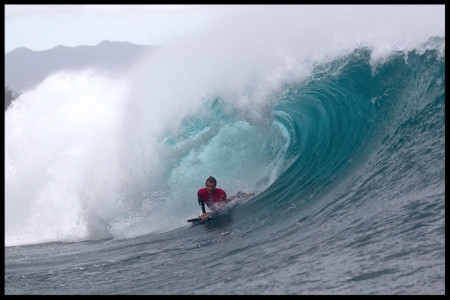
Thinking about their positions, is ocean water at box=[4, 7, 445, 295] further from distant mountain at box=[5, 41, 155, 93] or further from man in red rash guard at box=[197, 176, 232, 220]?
distant mountain at box=[5, 41, 155, 93]

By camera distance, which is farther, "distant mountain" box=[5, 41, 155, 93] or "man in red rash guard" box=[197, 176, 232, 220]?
"distant mountain" box=[5, 41, 155, 93]

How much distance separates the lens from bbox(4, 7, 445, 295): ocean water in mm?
7977

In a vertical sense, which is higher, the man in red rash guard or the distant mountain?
the distant mountain

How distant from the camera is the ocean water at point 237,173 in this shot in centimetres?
798

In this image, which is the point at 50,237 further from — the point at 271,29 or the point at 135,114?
the point at 271,29

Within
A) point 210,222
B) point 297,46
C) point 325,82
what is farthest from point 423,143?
point 297,46

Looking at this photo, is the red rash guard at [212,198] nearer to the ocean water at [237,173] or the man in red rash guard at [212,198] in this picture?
the man in red rash guard at [212,198]

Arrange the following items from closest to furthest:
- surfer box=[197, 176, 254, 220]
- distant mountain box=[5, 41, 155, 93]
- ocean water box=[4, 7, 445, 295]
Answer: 1. ocean water box=[4, 7, 445, 295]
2. surfer box=[197, 176, 254, 220]
3. distant mountain box=[5, 41, 155, 93]

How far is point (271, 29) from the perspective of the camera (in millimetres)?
17547

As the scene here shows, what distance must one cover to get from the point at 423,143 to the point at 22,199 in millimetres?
9150

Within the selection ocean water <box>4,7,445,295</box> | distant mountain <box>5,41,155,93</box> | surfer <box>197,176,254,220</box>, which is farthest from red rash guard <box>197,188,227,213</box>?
distant mountain <box>5,41,155,93</box>

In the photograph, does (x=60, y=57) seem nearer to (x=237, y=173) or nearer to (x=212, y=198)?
(x=237, y=173)

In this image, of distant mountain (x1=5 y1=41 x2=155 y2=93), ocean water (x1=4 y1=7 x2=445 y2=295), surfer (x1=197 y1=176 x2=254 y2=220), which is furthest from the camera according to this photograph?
distant mountain (x1=5 y1=41 x2=155 y2=93)

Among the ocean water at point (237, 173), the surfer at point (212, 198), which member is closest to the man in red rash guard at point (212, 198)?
the surfer at point (212, 198)
